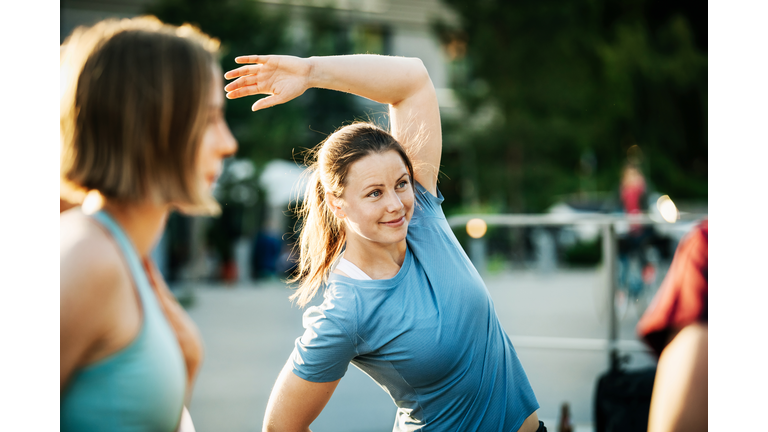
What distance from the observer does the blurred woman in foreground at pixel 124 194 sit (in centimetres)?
87

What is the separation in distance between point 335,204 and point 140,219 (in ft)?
1.61

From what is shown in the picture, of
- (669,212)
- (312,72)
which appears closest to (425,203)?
(312,72)

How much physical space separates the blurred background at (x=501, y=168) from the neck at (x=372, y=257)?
1.78 metres

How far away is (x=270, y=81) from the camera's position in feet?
4.41

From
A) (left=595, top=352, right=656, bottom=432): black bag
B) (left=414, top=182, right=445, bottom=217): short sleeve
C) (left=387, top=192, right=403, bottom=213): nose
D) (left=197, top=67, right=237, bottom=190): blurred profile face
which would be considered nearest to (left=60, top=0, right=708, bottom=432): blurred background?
(left=595, top=352, right=656, bottom=432): black bag

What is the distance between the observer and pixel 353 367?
14.9 ft

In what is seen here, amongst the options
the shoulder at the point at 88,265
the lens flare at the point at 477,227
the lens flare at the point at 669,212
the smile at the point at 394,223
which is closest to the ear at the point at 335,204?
the smile at the point at 394,223

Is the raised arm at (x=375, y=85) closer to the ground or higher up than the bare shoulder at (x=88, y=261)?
higher up

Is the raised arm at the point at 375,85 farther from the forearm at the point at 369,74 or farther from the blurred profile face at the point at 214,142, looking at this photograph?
the blurred profile face at the point at 214,142

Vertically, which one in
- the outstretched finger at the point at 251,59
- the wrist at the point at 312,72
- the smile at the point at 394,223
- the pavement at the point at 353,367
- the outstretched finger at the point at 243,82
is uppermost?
the outstretched finger at the point at 251,59

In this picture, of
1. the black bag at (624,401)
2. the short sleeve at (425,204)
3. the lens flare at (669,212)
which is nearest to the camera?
the short sleeve at (425,204)

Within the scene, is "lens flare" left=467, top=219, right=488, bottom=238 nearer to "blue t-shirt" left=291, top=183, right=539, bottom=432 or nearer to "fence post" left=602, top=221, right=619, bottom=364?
"fence post" left=602, top=221, right=619, bottom=364

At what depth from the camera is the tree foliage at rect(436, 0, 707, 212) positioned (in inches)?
375
